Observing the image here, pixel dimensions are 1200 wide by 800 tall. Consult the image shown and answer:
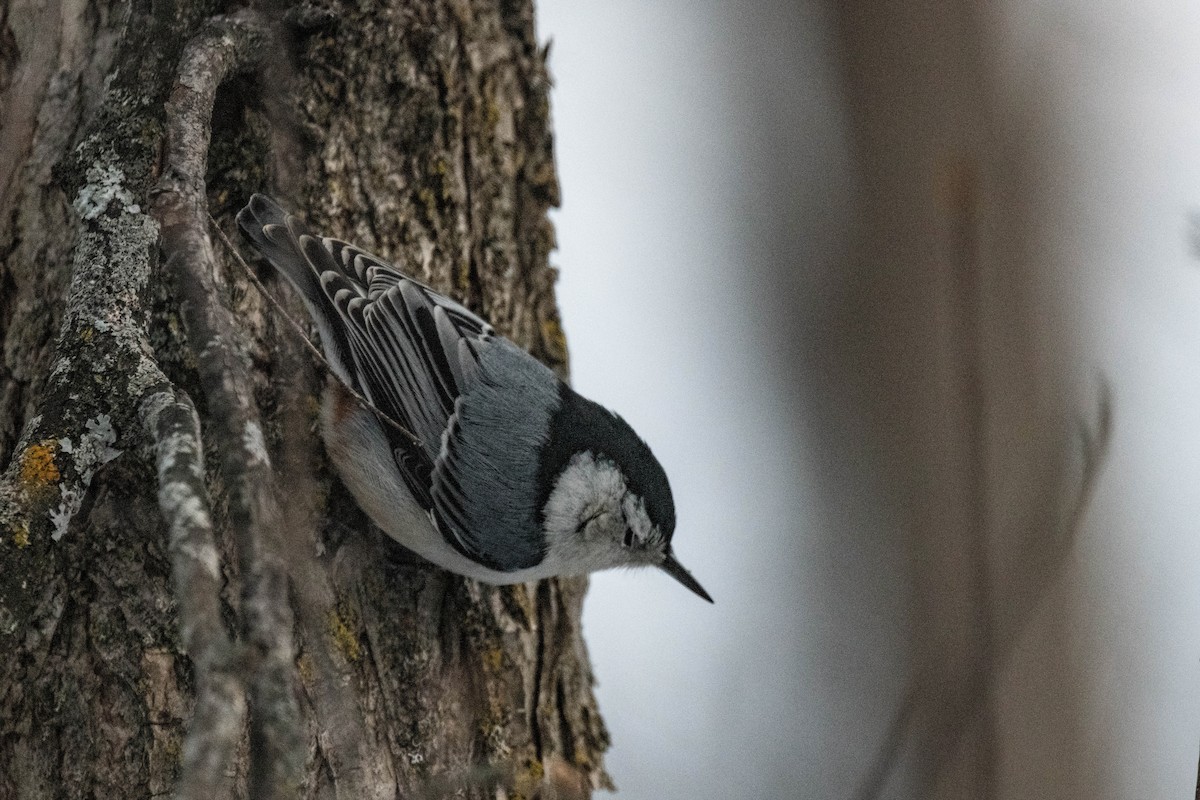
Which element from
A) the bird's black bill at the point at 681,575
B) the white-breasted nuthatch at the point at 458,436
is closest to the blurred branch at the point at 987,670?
the white-breasted nuthatch at the point at 458,436

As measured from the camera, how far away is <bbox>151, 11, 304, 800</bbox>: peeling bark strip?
862 mm

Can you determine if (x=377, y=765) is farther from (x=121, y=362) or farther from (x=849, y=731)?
(x=849, y=731)

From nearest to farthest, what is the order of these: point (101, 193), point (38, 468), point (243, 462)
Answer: point (243, 462) → point (38, 468) → point (101, 193)

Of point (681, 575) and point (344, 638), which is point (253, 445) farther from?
point (681, 575)

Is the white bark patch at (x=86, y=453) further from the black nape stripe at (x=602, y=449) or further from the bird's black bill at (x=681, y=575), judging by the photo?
the bird's black bill at (x=681, y=575)

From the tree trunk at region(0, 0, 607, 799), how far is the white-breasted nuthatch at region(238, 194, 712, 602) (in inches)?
3.6

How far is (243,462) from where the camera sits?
102 centimetres

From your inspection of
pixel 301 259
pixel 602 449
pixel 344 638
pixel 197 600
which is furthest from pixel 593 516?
pixel 197 600

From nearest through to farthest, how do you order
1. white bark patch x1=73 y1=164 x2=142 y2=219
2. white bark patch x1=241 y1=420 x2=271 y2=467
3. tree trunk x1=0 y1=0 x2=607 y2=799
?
white bark patch x1=241 y1=420 x2=271 y2=467 < tree trunk x1=0 y1=0 x2=607 y2=799 < white bark patch x1=73 y1=164 x2=142 y2=219

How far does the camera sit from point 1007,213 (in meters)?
3.76

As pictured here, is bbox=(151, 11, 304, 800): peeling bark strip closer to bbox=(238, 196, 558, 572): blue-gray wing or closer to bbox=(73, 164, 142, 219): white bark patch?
bbox=(73, 164, 142, 219): white bark patch

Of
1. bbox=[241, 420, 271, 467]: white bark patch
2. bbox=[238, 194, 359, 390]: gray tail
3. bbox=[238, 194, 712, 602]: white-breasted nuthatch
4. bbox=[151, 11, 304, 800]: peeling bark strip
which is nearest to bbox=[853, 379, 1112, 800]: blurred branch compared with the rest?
bbox=[151, 11, 304, 800]: peeling bark strip

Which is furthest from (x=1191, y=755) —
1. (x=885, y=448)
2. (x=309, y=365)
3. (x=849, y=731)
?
(x=309, y=365)

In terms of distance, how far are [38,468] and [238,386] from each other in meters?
0.49
